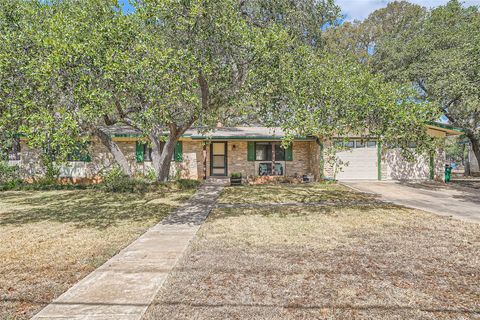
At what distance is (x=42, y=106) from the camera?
22.5 feet

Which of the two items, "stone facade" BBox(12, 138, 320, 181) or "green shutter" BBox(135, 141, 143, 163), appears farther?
"green shutter" BBox(135, 141, 143, 163)

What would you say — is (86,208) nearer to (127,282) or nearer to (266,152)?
(127,282)

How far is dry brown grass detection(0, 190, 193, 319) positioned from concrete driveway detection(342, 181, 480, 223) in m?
8.50

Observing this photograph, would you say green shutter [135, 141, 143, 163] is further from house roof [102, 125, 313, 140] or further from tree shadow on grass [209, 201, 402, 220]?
tree shadow on grass [209, 201, 402, 220]

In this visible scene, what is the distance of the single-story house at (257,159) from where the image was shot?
1633 centimetres

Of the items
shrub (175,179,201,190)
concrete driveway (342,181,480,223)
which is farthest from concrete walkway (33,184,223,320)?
concrete driveway (342,181,480,223)

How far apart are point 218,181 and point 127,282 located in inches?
504

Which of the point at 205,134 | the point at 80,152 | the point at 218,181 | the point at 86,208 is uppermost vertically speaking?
the point at 205,134

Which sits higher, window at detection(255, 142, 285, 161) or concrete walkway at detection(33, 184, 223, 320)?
window at detection(255, 142, 285, 161)

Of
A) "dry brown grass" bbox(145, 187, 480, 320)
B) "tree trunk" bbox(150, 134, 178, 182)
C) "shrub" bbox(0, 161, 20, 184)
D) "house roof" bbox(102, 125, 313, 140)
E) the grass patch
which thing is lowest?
"dry brown grass" bbox(145, 187, 480, 320)

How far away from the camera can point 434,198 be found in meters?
11.2

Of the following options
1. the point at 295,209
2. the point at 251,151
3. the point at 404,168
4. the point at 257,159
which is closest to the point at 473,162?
the point at 404,168

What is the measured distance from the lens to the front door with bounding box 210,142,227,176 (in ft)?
58.6

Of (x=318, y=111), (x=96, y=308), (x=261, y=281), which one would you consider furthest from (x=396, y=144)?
(x=96, y=308)
